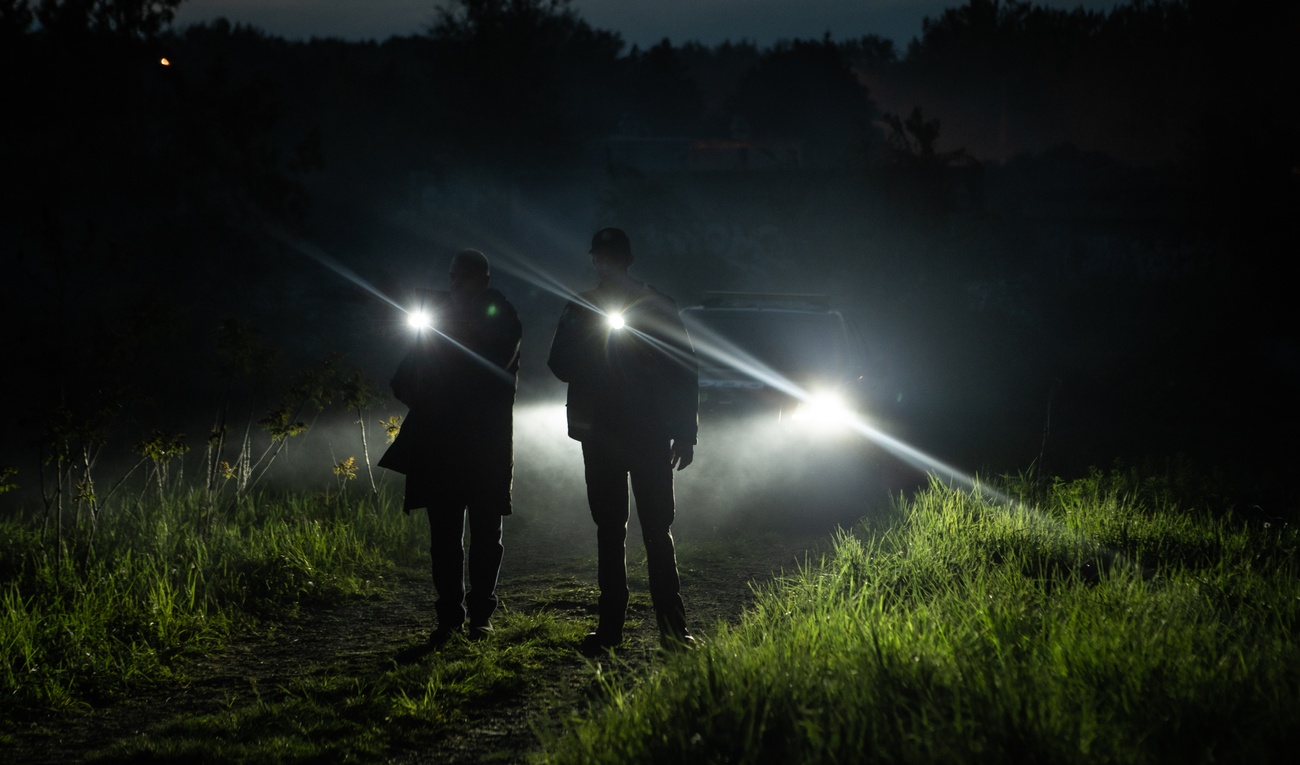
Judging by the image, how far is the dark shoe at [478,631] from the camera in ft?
19.1

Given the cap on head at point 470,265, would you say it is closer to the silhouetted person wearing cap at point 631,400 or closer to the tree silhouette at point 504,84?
the silhouetted person wearing cap at point 631,400

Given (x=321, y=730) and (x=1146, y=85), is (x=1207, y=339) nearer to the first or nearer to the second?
(x=321, y=730)

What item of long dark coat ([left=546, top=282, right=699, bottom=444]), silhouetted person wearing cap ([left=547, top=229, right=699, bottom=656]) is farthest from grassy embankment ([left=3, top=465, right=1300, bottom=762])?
long dark coat ([left=546, top=282, right=699, bottom=444])

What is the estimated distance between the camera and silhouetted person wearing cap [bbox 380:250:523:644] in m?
5.77

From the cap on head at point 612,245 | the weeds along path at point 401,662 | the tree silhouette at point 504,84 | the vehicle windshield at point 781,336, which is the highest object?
the tree silhouette at point 504,84

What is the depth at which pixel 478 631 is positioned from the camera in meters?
5.83

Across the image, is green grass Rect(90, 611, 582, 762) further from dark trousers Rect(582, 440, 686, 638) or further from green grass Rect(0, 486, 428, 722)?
green grass Rect(0, 486, 428, 722)

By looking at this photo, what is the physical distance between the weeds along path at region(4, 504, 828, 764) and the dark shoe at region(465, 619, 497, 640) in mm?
102

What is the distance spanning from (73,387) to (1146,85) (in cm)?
8122

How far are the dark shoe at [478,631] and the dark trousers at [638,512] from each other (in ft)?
2.13

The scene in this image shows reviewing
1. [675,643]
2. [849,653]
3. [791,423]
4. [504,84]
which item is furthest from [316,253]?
[849,653]

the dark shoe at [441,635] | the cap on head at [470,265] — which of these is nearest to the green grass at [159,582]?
the dark shoe at [441,635]

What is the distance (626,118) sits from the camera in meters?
76.6

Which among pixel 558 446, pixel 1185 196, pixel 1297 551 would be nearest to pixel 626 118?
pixel 1185 196
